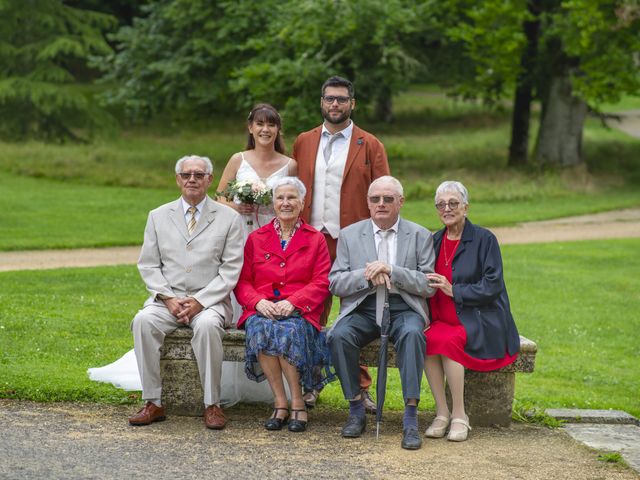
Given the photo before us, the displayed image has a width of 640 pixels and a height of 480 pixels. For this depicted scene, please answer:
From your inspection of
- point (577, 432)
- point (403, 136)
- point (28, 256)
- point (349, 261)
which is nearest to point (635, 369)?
point (577, 432)

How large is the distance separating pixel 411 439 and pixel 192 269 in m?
1.72

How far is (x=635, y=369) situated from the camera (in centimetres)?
952

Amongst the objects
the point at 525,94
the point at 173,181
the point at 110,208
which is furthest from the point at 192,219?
the point at 525,94

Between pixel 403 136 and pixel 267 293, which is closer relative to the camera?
pixel 267 293

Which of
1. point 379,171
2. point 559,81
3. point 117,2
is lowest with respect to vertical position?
point 379,171

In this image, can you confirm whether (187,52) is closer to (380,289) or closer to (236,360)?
(236,360)

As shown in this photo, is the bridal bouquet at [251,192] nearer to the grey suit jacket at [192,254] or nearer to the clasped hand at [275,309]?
the grey suit jacket at [192,254]

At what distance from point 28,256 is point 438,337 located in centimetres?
950

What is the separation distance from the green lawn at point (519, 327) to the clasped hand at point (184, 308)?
0.75 meters

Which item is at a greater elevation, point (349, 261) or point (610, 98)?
point (610, 98)

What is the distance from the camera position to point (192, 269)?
6.50 metres

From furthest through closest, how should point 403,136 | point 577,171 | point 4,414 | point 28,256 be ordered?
point 403,136 < point 577,171 < point 28,256 < point 4,414

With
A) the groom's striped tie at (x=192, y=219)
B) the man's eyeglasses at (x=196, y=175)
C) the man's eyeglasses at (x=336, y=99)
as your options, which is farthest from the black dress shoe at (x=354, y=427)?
the man's eyeglasses at (x=336, y=99)

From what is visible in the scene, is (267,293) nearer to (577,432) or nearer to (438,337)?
(438,337)
